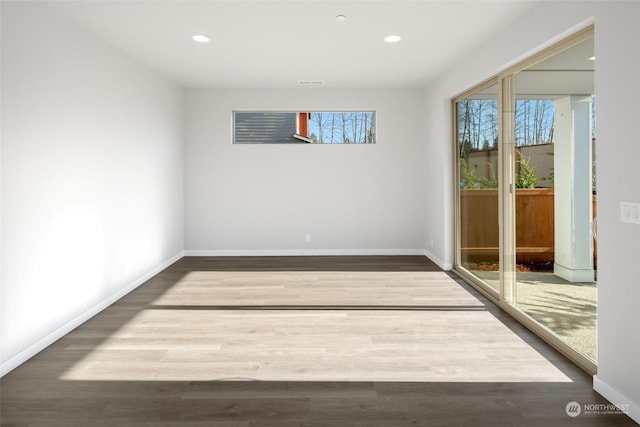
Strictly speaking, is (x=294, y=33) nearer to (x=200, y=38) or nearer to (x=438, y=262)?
(x=200, y=38)

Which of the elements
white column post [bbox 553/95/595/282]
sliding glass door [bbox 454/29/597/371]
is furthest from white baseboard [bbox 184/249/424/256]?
white column post [bbox 553/95/595/282]

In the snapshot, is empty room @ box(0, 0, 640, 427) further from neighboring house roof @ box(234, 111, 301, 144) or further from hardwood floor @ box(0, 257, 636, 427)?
neighboring house roof @ box(234, 111, 301, 144)

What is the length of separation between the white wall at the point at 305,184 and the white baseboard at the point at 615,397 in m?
4.17

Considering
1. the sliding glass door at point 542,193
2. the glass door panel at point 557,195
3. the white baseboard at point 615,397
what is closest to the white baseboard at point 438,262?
the sliding glass door at point 542,193

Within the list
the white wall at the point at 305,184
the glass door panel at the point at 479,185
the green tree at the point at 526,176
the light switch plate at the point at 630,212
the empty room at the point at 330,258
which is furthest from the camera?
the white wall at the point at 305,184

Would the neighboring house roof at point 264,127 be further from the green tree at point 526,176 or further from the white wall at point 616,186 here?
the white wall at point 616,186

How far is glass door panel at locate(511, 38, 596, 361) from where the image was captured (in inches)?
106

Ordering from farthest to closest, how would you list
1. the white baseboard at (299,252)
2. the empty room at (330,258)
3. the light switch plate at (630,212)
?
the white baseboard at (299,252), the empty room at (330,258), the light switch plate at (630,212)

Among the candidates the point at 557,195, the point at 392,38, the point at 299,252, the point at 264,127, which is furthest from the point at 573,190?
the point at 264,127

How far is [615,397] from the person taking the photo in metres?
2.19

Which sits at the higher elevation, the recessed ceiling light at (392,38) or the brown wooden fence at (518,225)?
the recessed ceiling light at (392,38)

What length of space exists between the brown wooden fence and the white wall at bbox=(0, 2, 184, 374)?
367 cm

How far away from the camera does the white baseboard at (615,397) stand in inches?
80.5

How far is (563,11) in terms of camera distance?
2.74 meters
